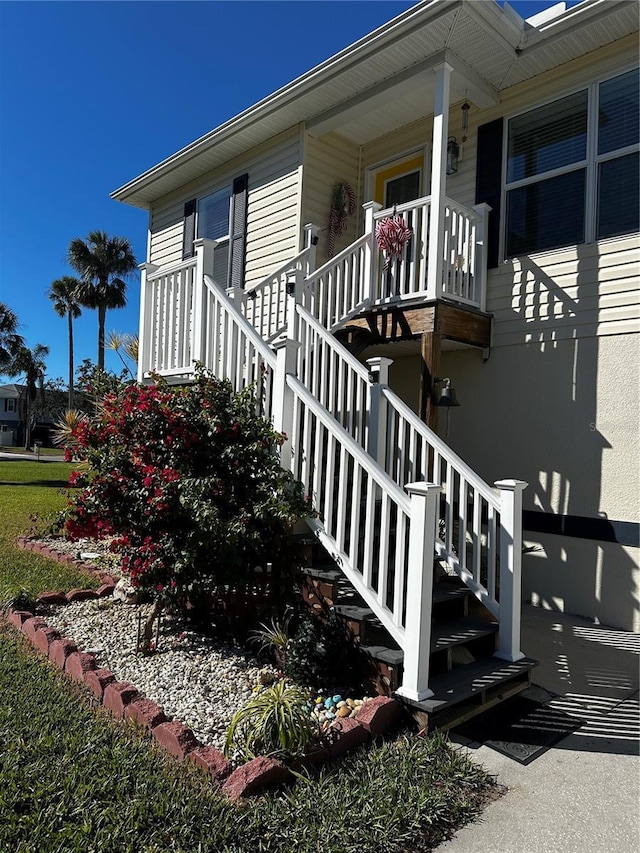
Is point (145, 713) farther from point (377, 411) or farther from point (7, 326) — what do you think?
point (7, 326)

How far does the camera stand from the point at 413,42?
19.4 feet

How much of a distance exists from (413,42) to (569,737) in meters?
6.19

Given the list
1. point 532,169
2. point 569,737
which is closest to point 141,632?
point 569,737

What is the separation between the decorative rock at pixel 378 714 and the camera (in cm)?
302

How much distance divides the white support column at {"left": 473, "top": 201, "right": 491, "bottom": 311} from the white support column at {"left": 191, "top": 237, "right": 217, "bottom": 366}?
285 cm

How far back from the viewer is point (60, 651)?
3811mm

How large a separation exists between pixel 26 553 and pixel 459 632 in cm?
547

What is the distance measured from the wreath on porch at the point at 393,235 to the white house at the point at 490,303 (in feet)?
0.43

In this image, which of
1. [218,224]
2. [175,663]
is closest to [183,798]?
[175,663]

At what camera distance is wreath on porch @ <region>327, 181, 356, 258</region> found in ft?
26.6

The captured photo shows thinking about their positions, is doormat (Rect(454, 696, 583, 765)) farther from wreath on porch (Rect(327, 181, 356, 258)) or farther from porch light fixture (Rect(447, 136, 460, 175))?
wreath on porch (Rect(327, 181, 356, 258))

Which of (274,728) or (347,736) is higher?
(274,728)

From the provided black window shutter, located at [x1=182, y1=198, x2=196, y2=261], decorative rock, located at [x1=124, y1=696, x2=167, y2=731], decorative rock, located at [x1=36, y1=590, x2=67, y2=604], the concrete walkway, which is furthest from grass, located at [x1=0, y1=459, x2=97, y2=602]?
black window shutter, located at [x1=182, y1=198, x2=196, y2=261]

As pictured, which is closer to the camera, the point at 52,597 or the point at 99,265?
the point at 52,597
